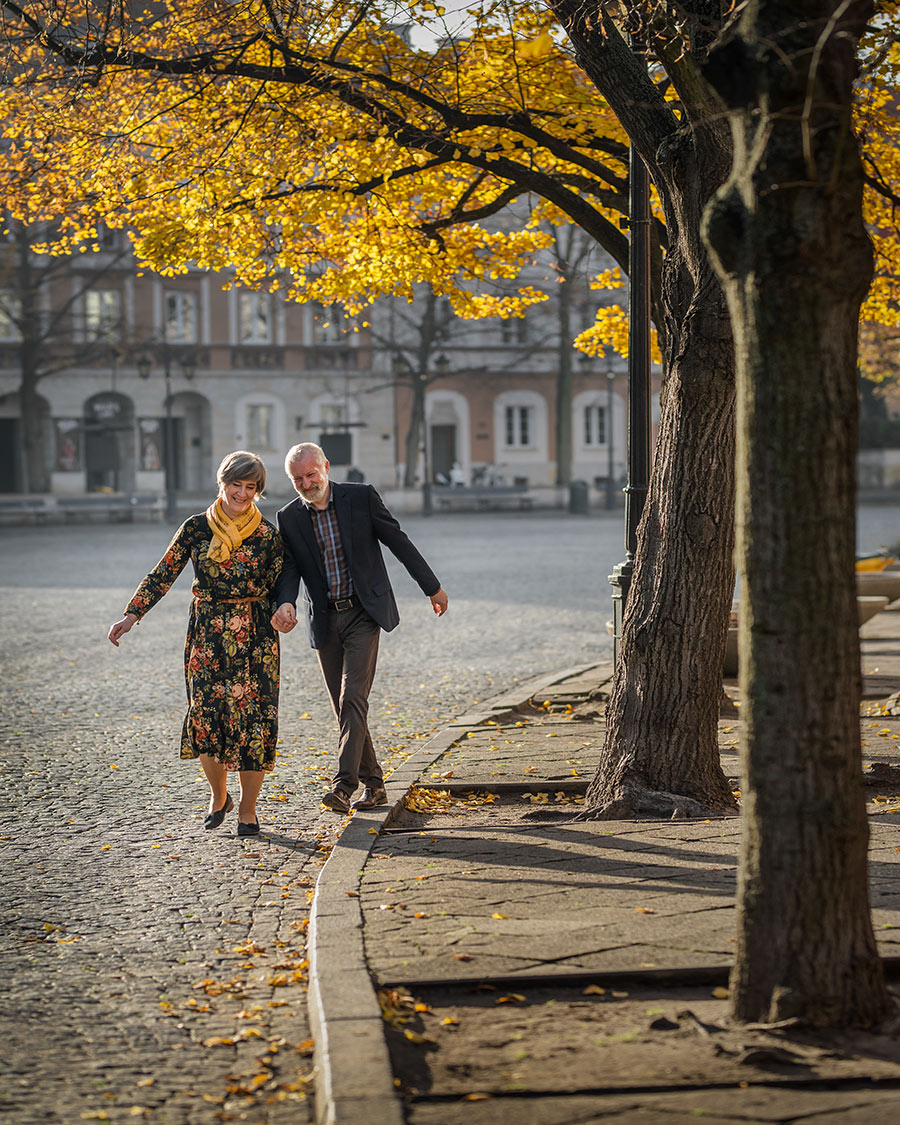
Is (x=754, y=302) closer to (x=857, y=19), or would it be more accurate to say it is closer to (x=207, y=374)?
(x=857, y=19)

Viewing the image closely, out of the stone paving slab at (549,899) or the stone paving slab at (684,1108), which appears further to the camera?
the stone paving slab at (549,899)

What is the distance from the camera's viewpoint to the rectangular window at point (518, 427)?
2393 inches

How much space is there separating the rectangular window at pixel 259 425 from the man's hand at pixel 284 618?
1995 inches

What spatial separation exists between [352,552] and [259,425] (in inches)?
2001

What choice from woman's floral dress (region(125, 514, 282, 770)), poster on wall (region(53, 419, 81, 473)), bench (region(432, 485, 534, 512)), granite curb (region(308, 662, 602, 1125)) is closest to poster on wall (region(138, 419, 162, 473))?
poster on wall (region(53, 419, 81, 473))

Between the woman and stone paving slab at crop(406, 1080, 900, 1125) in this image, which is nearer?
stone paving slab at crop(406, 1080, 900, 1125)

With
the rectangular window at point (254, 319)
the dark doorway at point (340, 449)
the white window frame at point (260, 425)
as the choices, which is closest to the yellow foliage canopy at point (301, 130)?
the dark doorway at point (340, 449)

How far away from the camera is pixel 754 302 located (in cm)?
395

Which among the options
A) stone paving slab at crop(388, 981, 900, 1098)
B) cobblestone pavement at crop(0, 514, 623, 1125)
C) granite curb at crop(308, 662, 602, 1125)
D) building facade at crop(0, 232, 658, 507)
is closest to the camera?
granite curb at crop(308, 662, 602, 1125)

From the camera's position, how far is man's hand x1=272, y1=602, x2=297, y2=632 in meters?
7.10

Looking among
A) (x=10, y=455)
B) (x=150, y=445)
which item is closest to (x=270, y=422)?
(x=150, y=445)

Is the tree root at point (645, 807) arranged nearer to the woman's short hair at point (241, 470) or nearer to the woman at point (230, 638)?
the woman at point (230, 638)

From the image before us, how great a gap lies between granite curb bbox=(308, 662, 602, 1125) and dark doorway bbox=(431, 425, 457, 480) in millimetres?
53440

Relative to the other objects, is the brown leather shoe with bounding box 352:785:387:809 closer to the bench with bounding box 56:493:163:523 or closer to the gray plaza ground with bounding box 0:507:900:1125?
the gray plaza ground with bounding box 0:507:900:1125
